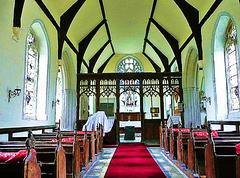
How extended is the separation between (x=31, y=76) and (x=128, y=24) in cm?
579

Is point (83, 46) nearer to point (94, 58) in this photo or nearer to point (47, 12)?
point (94, 58)

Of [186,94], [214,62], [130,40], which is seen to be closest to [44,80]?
[214,62]

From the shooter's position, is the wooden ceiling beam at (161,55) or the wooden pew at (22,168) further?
the wooden ceiling beam at (161,55)

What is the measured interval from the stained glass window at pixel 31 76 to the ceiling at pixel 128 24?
47.8 inches

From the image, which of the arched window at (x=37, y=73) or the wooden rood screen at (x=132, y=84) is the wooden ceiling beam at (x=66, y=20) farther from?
the wooden rood screen at (x=132, y=84)

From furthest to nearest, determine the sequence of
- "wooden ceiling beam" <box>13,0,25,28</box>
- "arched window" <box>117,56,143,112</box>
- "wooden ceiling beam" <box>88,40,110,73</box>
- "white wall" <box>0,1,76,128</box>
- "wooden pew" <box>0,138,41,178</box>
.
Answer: "arched window" <box>117,56,143,112</box>, "wooden ceiling beam" <box>88,40,110,73</box>, "wooden ceiling beam" <box>13,0,25,28</box>, "white wall" <box>0,1,76,128</box>, "wooden pew" <box>0,138,41,178</box>

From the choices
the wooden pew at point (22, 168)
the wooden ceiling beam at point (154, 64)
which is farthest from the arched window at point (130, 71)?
the wooden pew at point (22, 168)

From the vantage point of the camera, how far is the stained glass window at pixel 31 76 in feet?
20.3

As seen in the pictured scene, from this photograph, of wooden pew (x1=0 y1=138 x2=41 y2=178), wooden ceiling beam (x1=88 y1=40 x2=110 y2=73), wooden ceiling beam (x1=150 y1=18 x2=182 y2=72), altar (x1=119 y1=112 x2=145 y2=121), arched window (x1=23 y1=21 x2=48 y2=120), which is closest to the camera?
wooden pew (x1=0 y1=138 x2=41 y2=178)

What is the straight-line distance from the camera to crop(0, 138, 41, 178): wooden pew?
191 cm

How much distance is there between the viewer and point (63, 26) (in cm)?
785

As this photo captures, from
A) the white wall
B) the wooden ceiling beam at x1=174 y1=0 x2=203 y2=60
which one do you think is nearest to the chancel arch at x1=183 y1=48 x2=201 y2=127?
the wooden ceiling beam at x1=174 y1=0 x2=203 y2=60

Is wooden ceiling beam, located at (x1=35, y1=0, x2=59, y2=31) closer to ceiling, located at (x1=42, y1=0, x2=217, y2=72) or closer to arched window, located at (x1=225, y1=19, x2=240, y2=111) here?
ceiling, located at (x1=42, y1=0, x2=217, y2=72)

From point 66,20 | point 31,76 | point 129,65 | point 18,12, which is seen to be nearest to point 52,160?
point 18,12
